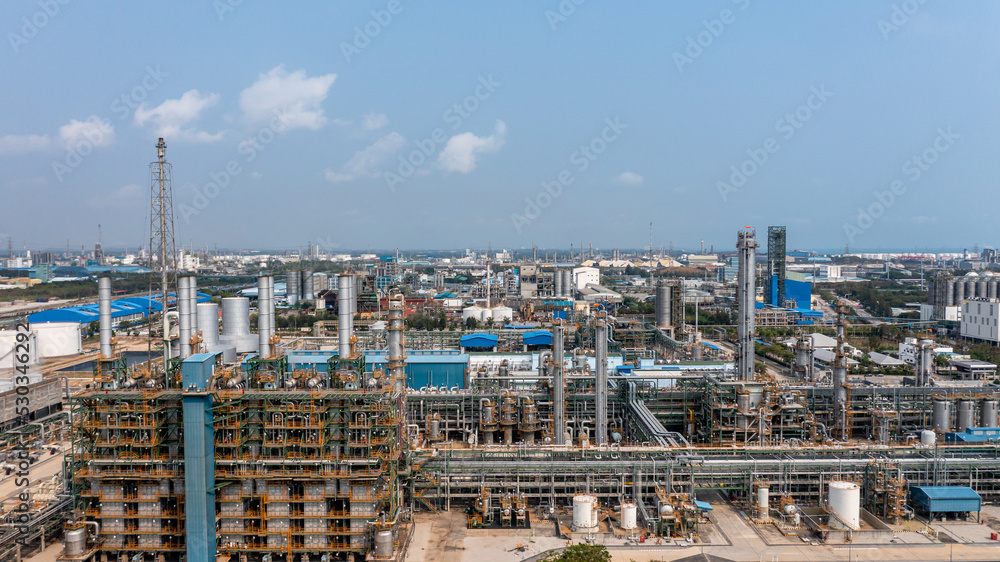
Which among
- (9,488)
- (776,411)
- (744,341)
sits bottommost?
(9,488)

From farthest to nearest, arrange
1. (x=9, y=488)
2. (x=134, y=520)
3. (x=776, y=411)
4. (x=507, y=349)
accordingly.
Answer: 1. (x=507, y=349)
2. (x=776, y=411)
3. (x=9, y=488)
4. (x=134, y=520)

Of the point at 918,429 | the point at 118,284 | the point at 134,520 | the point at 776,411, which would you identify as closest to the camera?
the point at 134,520

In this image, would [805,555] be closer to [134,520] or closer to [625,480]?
[625,480]

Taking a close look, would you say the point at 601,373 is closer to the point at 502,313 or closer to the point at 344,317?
the point at 344,317

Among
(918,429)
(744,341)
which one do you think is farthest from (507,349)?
(918,429)

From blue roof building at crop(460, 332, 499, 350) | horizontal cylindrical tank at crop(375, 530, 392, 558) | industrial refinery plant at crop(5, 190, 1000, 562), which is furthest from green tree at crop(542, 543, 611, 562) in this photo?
blue roof building at crop(460, 332, 499, 350)

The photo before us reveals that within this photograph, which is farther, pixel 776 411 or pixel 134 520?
pixel 776 411

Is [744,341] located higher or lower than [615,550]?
higher
